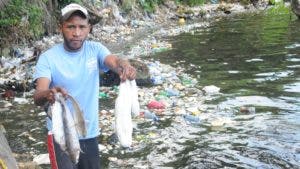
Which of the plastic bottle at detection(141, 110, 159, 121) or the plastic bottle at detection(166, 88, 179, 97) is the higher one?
the plastic bottle at detection(166, 88, 179, 97)

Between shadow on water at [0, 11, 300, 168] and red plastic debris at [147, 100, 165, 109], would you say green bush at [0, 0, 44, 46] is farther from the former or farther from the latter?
Result: red plastic debris at [147, 100, 165, 109]

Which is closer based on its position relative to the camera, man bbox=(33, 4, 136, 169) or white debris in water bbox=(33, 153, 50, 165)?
man bbox=(33, 4, 136, 169)

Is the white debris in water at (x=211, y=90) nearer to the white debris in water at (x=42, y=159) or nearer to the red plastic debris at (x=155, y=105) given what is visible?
the red plastic debris at (x=155, y=105)

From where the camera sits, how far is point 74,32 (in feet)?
10.9

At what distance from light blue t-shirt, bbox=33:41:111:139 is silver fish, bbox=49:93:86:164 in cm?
21

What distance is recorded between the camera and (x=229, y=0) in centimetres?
3291

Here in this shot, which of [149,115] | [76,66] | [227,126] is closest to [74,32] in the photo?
[76,66]

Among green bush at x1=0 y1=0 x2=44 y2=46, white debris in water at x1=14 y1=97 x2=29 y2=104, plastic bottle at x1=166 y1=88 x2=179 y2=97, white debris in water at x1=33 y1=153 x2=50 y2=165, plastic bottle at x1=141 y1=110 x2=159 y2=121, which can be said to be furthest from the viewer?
green bush at x1=0 y1=0 x2=44 y2=46

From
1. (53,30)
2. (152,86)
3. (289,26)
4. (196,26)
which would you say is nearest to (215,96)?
(152,86)

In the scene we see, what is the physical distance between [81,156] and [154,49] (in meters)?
11.1

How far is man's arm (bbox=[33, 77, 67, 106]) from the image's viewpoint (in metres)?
3.09

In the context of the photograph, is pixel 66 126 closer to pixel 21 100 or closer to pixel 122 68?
pixel 122 68

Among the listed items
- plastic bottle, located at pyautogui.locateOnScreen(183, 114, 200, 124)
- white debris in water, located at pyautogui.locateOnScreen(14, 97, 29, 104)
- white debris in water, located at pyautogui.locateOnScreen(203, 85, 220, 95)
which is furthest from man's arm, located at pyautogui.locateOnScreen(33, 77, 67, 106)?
white debris in water, located at pyautogui.locateOnScreen(203, 85, 220, 95)

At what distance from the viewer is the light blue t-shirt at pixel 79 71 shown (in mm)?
3324
